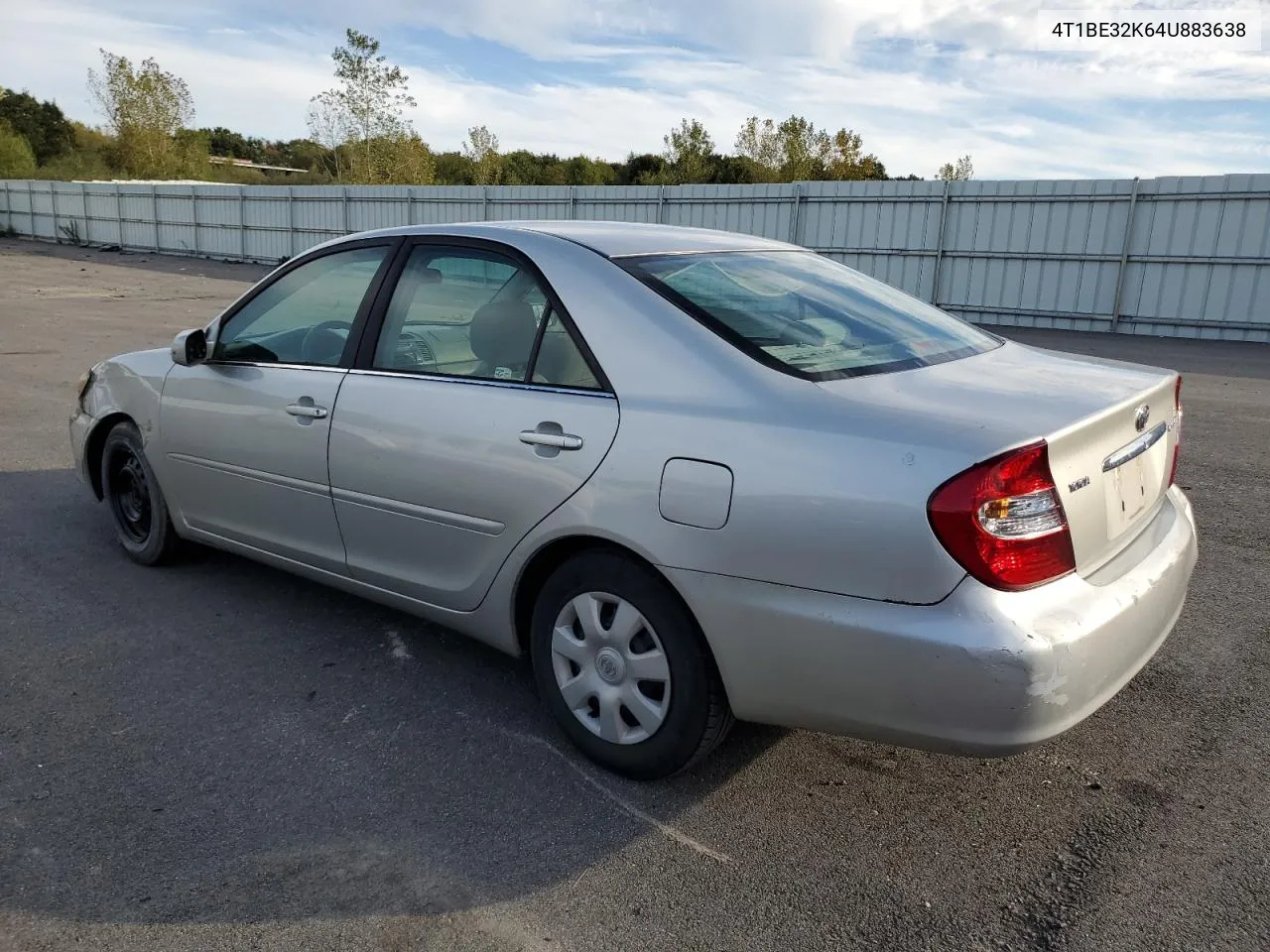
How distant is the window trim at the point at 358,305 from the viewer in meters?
3.67

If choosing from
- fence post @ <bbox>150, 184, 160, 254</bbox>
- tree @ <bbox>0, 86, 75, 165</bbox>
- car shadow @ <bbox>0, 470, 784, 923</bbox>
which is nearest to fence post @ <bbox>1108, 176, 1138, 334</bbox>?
car shadow @ <bbox>0, 470, 784, 923</bbox>

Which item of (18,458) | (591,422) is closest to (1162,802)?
(591,422)

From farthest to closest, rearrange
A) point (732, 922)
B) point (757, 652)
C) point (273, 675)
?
1. point (273, 675)
2. point (757, 652)
3. point (732, 922)

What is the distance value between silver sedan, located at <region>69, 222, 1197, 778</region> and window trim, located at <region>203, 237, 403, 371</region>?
0.6 inches

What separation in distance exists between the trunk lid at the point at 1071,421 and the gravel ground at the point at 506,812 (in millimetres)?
785

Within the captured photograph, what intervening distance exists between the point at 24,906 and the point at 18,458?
517cm

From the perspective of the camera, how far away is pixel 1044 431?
240 cm

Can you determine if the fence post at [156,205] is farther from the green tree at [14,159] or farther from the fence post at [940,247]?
the fence post at [940,247]

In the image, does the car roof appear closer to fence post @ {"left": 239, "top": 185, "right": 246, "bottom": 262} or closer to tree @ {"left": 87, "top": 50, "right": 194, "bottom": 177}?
fence post @ {"left": 239, "top": 185, "right": 246, "bottom": 262}

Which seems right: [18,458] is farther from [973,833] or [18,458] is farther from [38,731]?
[973,833]

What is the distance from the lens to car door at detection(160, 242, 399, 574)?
3691mm

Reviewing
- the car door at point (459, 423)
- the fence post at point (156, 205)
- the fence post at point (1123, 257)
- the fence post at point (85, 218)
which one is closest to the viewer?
the car door at point (459, 423)

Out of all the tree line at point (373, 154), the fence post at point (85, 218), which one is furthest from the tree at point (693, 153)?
the fence post at point (85, 218)

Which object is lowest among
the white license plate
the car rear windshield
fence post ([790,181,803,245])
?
the white license plate
